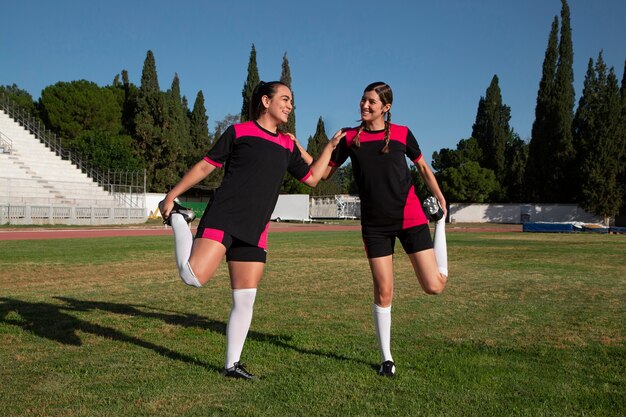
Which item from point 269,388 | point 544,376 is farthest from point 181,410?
point 544,376

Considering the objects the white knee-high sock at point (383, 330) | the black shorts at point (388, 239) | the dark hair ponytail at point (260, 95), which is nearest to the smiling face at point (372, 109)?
the dark hair ponytail at point (260, 95)

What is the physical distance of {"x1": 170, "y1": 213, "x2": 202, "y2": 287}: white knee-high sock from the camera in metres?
4.32

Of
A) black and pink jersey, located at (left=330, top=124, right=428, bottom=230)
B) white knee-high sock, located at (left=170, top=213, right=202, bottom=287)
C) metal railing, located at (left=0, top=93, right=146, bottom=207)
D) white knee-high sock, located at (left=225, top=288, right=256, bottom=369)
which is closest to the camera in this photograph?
white knee-high sock, located at (left=170, top=213, right=202, bottom=287)

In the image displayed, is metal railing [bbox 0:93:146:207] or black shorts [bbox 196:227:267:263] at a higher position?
metal railing [bbox 0:93:146:207]

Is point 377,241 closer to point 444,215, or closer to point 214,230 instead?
point 444,215

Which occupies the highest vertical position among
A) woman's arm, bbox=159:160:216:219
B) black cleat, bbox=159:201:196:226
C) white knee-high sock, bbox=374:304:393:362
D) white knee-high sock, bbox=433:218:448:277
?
woman's arm, bbox=159:160:216:219

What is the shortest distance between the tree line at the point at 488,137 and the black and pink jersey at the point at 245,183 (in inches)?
2029

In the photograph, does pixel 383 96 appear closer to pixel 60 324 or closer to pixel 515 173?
pixel 60 324

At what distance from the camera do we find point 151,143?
5941cm

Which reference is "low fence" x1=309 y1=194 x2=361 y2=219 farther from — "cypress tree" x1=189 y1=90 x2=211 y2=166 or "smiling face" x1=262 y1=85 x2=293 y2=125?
"smiling face" x1=262 y1=85 x2=293 y2=125

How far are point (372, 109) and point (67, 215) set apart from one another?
34172 millimetres

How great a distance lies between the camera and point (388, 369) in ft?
14.9

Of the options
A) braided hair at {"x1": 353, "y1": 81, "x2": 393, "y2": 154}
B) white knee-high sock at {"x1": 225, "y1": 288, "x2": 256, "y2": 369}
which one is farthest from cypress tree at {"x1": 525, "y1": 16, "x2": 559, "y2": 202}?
white knee-high sock at {"x1": 225, "y1": 288, "x2": 256, "y2": 369}

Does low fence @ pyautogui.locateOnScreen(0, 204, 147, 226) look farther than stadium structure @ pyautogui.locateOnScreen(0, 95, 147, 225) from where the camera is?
No
